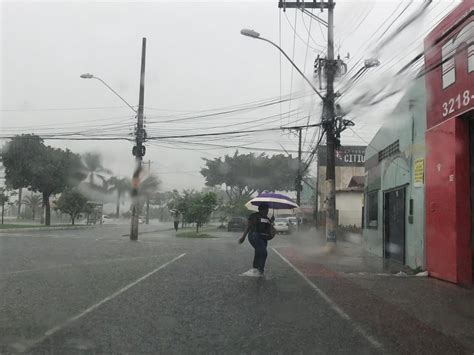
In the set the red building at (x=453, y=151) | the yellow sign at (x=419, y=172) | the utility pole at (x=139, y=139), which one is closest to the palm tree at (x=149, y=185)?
the utility pole at (x=139, y=139)

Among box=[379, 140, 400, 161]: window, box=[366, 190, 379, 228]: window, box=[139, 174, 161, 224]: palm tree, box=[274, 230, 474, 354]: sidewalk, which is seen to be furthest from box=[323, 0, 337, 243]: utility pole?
box=[139, 174, 161, 224]: palm tree

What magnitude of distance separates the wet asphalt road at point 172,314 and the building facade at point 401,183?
3.31m

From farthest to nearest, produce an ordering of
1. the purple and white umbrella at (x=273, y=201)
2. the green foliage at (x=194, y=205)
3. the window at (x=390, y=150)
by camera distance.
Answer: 1. the green foliage at (x=194, y=205)
2. the window at (x=390, y=150)
3. the purple and white umbrella at (x=273, y=201)

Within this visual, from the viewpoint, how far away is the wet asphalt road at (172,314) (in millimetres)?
5535

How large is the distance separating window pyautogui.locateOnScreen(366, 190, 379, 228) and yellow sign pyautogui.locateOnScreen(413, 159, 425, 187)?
5448 millimetres

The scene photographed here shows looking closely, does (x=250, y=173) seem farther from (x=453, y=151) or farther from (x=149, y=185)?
(x=453, y=151)

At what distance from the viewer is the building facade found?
13039 mm

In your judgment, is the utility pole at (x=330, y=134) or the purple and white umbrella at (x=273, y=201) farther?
the utility pole at (x=330, y=134)

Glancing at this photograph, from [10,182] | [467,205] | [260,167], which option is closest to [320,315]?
[467,205]

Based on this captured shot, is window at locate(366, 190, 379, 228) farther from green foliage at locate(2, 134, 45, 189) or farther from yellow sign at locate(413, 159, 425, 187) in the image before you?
green foliage at locate(2, 134, 45, 189)

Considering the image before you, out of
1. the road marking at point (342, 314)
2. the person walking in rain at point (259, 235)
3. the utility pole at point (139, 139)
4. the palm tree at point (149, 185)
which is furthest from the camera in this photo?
the utility pole at point (139, 139)

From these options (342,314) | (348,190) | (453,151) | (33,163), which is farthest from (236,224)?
(342,314)

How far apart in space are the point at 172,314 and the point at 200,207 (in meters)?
28.3

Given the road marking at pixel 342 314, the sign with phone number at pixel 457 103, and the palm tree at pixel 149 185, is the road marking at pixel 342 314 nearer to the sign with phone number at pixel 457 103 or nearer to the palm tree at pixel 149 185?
the sign with phone number at pixel 457 103
